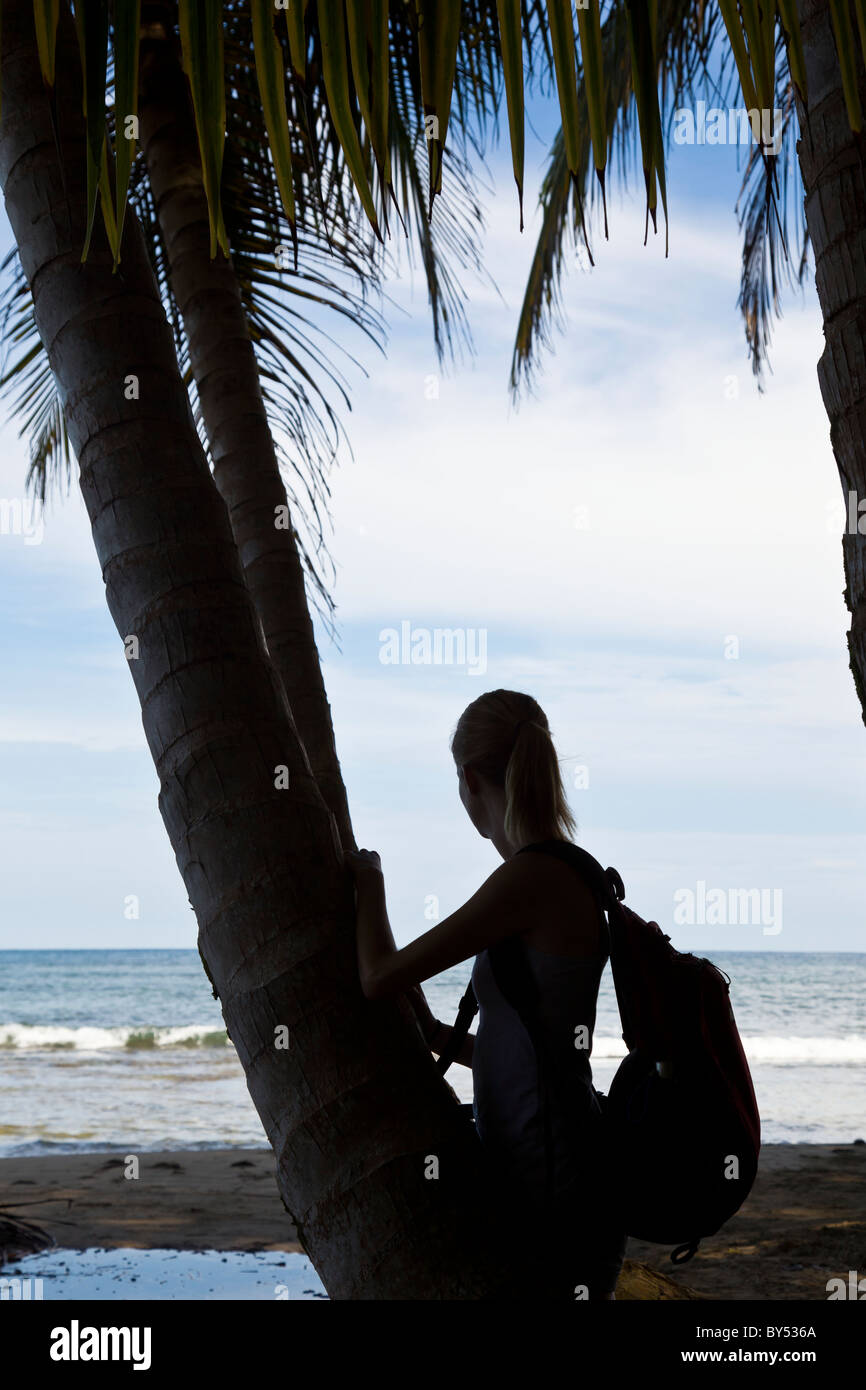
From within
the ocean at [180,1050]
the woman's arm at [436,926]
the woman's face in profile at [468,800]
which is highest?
the woman's face in profile at [468,800]

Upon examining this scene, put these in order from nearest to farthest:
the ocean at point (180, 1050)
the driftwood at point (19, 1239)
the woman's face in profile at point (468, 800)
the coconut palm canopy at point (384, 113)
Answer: the coconut palm canopy at point (384, 113)
the woman's face in profile at point (468, 800)
the driftwood at point (19, 1239)
the ocean at point (180, 1050)

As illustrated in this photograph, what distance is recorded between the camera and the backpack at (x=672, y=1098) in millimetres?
1836

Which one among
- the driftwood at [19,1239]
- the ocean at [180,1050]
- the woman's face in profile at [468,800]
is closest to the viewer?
the woman's face in profile at [468,800]

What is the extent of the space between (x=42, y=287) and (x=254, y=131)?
11.3ft

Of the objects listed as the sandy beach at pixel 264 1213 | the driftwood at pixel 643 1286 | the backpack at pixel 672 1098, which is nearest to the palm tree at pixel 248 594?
the backpack at pixel 672 1098


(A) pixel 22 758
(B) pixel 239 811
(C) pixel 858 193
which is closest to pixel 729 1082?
(B) pixel 239 811

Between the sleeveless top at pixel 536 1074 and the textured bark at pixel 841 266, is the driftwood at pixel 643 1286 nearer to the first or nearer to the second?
the sleeveless top at pixel 536 1074

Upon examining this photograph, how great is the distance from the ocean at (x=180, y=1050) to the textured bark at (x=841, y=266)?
9300mm

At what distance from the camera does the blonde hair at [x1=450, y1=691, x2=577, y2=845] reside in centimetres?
217

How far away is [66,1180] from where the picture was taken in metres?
9.41

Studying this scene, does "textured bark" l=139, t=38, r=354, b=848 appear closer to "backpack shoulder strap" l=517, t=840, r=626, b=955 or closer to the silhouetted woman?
the silhouetted woman

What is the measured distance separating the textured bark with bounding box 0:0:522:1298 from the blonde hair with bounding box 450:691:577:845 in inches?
17.3

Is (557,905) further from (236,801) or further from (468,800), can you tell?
(236,801)

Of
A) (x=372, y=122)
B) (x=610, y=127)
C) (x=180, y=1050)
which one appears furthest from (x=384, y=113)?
(x=180, y=1050)
